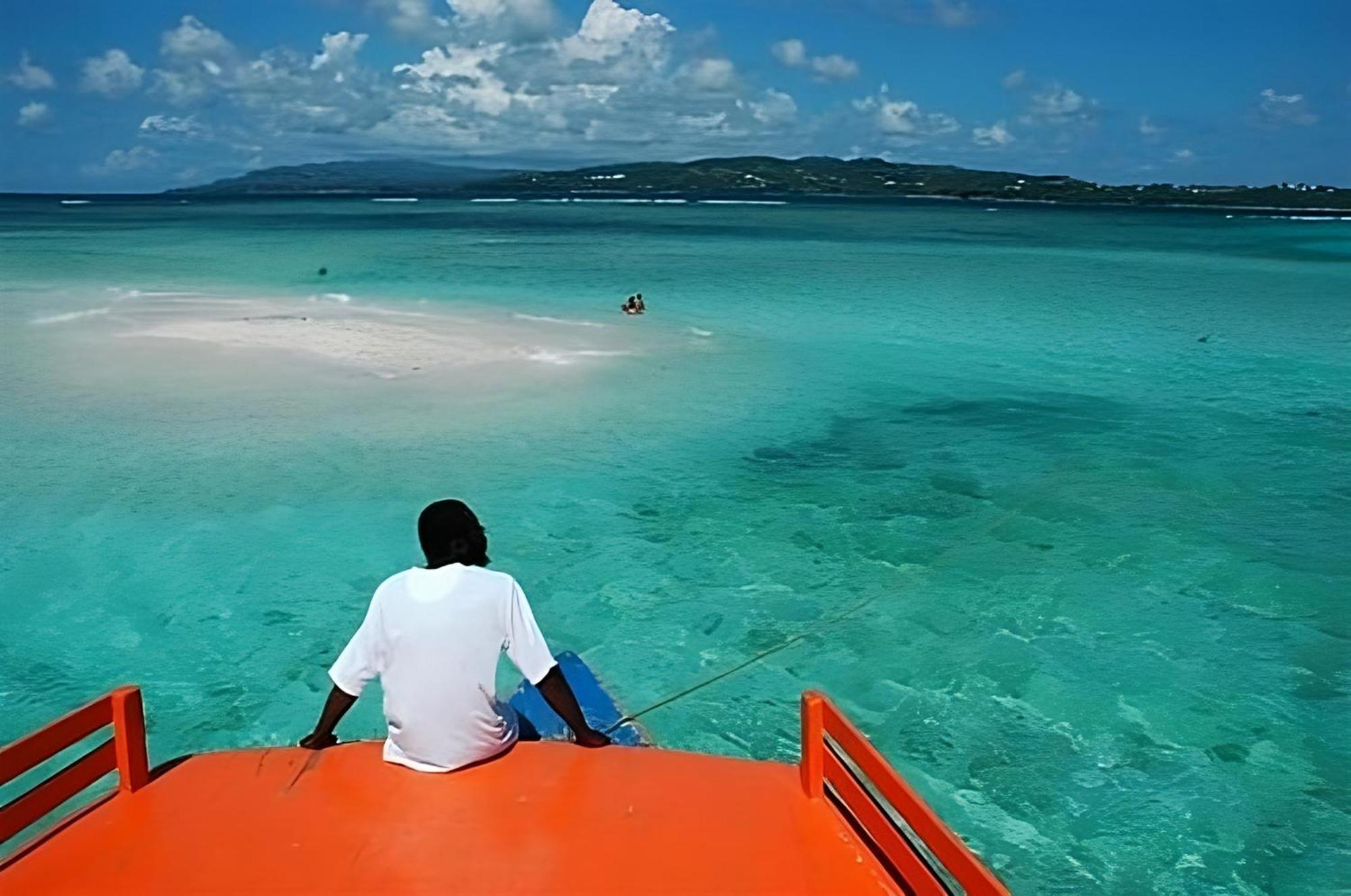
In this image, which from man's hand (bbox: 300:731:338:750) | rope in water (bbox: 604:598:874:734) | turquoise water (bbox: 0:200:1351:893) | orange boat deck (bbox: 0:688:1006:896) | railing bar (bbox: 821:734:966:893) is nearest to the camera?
orange boat deck (bbox: 0:688:1006:896)

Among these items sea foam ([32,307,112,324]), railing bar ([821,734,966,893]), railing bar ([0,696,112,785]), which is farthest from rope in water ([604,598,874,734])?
sea foam ([32,307,112,324])

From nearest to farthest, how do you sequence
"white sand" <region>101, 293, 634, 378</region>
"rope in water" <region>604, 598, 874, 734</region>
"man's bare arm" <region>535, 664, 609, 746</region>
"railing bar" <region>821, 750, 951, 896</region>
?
"railing bar" <region>821, 750, 951, 896</region>, "man's bare arm" <region>535, 664, 609, 746</region>, "rope in water" <region>604, 598, 874, 734</region>, "white sand" <region>101, 293, 634, 378</region>

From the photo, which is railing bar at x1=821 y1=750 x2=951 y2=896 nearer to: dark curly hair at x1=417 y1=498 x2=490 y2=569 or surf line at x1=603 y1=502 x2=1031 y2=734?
dark curly hair at x1=417 y1=498 x2=490 y2=569

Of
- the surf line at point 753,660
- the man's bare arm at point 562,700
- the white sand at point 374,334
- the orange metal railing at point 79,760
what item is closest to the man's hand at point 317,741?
the orange metal railing at point 79,760

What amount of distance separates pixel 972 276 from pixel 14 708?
35.2 metres

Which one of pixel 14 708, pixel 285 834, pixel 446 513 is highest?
pixel 446 513

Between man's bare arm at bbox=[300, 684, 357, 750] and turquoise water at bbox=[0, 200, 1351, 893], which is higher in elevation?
man's bare arm at bbox=[300, 684, 357, 750]

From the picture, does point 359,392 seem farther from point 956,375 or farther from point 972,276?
point 972,276

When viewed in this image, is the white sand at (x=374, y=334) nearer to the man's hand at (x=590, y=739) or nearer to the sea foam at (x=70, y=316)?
the sea foam at (x=70, y=316)

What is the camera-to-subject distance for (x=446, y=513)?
3.79 metres

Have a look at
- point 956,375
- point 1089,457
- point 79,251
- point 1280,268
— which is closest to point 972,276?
point 1280,268

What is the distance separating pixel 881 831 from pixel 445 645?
1.62 metres

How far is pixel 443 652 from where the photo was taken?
150 inches

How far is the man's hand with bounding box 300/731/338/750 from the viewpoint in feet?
13.7
